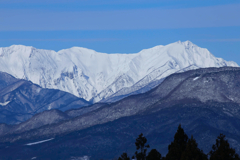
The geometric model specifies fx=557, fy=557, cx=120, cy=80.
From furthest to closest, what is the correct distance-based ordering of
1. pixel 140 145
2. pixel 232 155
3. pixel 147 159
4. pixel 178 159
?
pixel 140 145
pixel 147 159
pixel 178 159
pixel 232 155

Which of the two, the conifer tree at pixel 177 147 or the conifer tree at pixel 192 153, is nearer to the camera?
the conifer tree at pixel 192 153

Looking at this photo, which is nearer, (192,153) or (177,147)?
(192,153)

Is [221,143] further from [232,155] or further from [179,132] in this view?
[179,132]

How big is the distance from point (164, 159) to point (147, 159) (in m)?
7.54

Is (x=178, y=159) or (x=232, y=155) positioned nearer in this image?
(x=232, y=155)

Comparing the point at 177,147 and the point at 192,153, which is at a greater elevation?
the point at 177,147

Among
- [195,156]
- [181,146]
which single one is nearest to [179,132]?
[181,146]

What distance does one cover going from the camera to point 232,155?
4077 inches

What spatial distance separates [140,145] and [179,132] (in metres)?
15.6

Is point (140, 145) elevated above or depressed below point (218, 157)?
above

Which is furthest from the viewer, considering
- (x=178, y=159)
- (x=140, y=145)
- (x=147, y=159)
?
(x=140, y=145)

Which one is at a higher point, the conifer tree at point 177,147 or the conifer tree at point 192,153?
the conifer tree at point 177,147

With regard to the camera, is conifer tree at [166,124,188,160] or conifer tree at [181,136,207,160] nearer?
conifer tree at [181,136,207,160]

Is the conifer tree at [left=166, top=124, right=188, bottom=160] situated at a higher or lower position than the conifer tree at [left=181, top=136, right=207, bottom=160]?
higher
